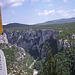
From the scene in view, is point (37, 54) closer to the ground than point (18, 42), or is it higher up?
closer to the ground

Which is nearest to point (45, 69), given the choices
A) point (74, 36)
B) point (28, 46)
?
point (74, 36)

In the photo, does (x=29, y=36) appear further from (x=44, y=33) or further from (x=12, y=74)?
(x=12, y=74)

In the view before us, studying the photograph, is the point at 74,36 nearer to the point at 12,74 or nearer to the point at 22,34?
the point at 12,74

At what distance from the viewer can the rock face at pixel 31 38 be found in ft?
351

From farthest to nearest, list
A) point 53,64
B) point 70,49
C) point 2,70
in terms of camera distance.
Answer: point 70,49, point 53,64, point 2,70

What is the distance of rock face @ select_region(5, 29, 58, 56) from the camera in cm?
10695

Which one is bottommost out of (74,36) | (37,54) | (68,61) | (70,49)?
(37,54)

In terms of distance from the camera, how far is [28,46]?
121 m

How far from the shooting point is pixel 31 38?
123 meters

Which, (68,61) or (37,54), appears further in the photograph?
(37,54)

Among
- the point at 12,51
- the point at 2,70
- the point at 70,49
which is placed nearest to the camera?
the point at 2,70

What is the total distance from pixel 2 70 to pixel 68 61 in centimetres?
5463

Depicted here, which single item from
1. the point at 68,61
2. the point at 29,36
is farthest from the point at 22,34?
the point at 68,61

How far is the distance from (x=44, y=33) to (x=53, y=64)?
97.4m
